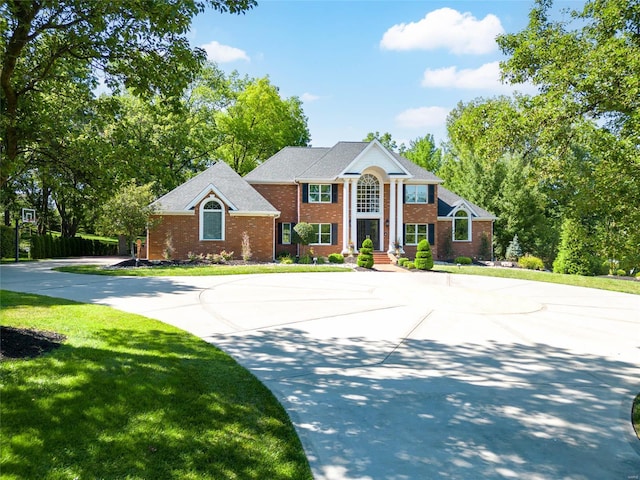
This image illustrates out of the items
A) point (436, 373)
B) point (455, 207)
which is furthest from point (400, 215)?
point (436, 373)

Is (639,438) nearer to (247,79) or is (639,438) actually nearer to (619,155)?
(619,155)

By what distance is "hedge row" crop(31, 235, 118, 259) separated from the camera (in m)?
29.7

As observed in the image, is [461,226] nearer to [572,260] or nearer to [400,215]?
[400,215]

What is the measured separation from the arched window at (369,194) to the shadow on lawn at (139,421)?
78.4ft

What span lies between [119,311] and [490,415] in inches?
306

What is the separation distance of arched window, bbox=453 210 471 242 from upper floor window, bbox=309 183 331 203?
9.58 metres

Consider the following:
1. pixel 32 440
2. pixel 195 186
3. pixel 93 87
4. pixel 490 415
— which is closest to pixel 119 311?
pixel 93 87

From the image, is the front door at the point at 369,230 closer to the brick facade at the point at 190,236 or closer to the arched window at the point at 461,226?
the arched window at the point at 461,226

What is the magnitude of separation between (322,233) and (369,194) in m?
4.25

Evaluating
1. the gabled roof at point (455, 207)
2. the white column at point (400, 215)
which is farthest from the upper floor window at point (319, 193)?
the gabled roof at point (455, 207)

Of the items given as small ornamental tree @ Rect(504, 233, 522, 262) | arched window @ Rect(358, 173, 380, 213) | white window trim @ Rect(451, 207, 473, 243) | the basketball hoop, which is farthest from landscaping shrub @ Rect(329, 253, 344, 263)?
the basketball hoop

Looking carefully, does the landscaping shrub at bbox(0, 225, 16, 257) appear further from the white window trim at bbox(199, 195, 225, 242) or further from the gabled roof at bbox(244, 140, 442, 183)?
the gabled roof at bbox(244, 140, 442, 183)

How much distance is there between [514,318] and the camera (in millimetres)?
9750

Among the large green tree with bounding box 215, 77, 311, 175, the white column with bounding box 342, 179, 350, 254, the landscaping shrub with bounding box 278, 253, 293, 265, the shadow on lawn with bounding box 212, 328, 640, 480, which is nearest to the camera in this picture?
the shadow on lawn with bounding box 212, 328, 640, 480
